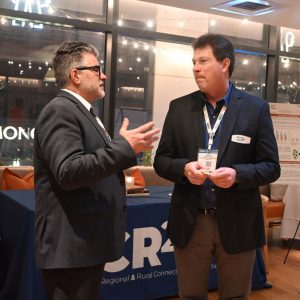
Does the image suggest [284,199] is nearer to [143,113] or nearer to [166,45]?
[143,113]

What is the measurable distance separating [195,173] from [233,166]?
18cm

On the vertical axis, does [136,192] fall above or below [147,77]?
below

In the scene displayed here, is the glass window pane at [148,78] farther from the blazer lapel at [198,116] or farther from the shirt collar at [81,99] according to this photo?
the shirt collar at [81,99]

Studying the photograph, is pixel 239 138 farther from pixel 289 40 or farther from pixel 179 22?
pixel 289 40

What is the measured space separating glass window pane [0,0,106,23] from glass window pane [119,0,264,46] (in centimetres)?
30

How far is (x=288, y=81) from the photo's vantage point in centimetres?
702

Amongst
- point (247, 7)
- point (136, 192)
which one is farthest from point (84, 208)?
point (247, 7)

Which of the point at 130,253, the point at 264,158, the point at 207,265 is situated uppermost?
the point at 264,158

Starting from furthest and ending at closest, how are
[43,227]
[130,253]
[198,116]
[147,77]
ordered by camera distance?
[147,77] < [130,253] < [198,116] < [43,227]

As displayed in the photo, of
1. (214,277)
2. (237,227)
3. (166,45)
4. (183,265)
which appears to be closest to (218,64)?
(237,227)

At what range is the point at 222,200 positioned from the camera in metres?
1.83

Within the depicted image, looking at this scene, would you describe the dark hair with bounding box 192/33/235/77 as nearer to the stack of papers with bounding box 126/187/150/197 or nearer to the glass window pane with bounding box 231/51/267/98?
the stack of papers with bounding box 126/187/150/197

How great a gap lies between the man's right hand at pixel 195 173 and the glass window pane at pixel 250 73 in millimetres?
5124

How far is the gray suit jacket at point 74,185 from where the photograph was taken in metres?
1.49
